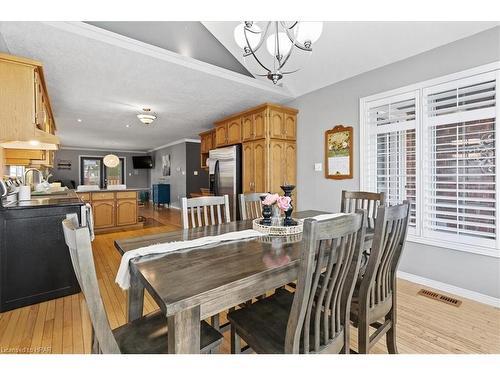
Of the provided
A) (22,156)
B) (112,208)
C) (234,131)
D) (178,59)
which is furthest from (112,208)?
(178,59)

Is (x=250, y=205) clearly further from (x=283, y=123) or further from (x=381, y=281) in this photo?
(x=283, y=123)

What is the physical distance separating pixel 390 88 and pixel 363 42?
611 millimetres

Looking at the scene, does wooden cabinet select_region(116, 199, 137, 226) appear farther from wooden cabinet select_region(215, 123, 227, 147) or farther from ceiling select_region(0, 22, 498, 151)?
wooden cabinet select_region(215, 123, 227, 147)

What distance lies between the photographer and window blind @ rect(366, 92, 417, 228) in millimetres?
2750

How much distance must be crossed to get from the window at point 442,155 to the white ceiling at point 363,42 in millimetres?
378

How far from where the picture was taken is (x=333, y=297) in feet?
3.58

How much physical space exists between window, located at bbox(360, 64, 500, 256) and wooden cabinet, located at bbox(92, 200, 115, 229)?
16.2ft

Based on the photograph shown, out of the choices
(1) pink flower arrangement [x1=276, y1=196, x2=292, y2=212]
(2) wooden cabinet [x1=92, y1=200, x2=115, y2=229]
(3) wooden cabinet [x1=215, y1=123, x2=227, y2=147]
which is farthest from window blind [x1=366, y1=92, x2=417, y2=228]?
(2) wooden cabinet [x1=92, y1=200, x2=115, y2=229]

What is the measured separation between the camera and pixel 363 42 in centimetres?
271

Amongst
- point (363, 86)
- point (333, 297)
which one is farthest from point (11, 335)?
point (363, 86)

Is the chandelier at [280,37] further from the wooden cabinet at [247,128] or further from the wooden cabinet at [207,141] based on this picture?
the wooden cabinet at [207,141]
